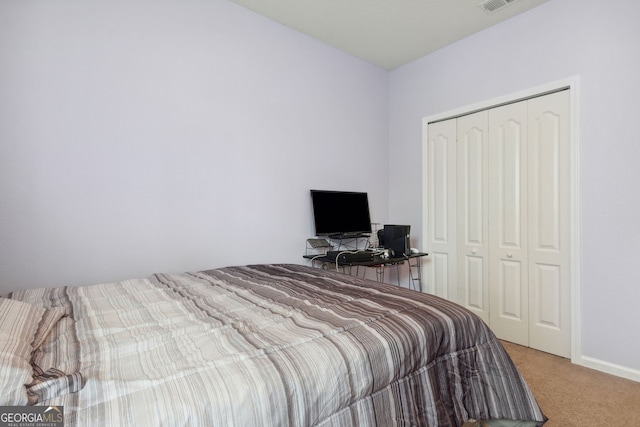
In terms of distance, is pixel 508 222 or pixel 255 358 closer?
pixel 255 358

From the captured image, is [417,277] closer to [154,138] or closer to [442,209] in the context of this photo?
[442,209]

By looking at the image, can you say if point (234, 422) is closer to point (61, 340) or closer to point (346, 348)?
point (346, 348)

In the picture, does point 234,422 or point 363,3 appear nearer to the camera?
point 234,422

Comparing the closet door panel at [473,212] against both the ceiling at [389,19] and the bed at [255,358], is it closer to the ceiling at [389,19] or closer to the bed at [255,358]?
the ceiling at [389,19]

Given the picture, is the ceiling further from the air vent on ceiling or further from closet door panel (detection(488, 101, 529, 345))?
closet door panel (detection(488, 101, 529, 345))

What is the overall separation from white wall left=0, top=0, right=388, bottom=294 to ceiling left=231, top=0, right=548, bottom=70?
175 mm

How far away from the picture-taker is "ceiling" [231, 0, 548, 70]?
2.50m

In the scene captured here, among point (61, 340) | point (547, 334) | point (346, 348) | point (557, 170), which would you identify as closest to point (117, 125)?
point (61, 340)

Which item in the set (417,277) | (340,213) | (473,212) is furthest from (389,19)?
(417,277)

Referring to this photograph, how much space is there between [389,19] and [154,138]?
218 cm

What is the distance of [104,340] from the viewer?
3.15 ft

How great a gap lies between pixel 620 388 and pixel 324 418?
2.29 m

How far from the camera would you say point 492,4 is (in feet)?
8.18

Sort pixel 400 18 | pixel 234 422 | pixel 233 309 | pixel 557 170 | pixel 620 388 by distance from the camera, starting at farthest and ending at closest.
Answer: pixel 400 18 < pixel 557 170 < pixel 620 388 < pixel 233 309 < pixel 234 422
